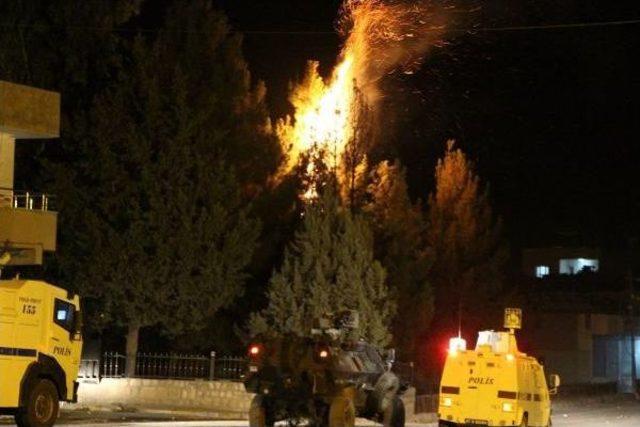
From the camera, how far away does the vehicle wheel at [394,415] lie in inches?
838

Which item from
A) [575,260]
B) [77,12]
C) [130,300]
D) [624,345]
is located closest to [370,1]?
[130,300]

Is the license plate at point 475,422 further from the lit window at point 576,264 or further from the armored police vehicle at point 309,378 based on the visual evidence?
the lit window at point 576,264

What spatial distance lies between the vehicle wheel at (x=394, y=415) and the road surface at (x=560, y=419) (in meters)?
4.55

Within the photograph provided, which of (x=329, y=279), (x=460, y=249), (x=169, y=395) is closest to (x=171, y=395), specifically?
(x=169, y=395)

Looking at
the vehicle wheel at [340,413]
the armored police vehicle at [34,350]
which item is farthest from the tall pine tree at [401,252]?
the vehicle wheel at [340,413]

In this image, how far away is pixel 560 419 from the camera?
113 feet

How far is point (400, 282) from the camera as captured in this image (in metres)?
35.2

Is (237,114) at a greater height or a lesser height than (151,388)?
greater

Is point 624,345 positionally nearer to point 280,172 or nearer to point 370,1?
point 280,172

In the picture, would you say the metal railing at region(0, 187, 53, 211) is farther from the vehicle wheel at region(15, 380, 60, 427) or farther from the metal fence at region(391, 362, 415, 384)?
the metal fence at region(391, 362, 415, 384)

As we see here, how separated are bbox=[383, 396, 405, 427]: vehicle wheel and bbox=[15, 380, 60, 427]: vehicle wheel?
6.02 meters

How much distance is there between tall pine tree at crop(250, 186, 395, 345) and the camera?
29.8 meters

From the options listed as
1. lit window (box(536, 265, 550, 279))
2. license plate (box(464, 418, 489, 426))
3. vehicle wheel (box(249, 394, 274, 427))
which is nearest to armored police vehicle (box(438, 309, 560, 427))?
license plate (box(464, 418, 489, 426))

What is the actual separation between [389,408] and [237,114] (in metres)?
14.0
